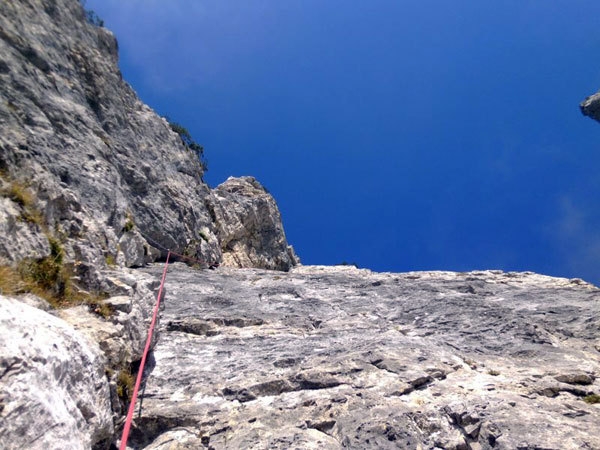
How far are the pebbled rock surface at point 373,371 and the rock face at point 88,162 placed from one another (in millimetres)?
3794

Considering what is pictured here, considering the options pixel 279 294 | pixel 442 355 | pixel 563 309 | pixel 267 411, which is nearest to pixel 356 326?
pixel 442 355

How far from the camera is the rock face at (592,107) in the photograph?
45000mm

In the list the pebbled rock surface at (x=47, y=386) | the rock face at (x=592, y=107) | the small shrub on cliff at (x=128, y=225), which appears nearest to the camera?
the pebbled rock surface at (x=47, y=386)

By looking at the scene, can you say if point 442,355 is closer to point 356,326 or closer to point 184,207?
point 356,326

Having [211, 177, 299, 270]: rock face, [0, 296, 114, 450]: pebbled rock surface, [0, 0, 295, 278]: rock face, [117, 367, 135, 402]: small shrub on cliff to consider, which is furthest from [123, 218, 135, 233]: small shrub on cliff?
[0, 296, 114, 450]: pebbled rock surface

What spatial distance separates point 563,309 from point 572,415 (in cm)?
786

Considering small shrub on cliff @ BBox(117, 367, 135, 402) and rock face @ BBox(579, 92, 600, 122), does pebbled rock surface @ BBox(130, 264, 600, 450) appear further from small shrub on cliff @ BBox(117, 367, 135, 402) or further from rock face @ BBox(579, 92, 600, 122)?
rock face @ BBox(579, 92, 600, 122)

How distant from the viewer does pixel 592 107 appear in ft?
149

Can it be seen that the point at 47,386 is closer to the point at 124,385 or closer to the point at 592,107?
the point at 124,385

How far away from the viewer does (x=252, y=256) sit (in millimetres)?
35406

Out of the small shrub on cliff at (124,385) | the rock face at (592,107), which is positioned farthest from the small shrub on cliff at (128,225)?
the rock face at (592,107)

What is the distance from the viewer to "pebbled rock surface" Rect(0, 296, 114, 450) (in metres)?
4.80

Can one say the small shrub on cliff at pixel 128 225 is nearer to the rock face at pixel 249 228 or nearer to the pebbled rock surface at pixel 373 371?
the pebbled rock surface at pixel 373 371

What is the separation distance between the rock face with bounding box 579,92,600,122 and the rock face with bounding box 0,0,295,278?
38787mm
